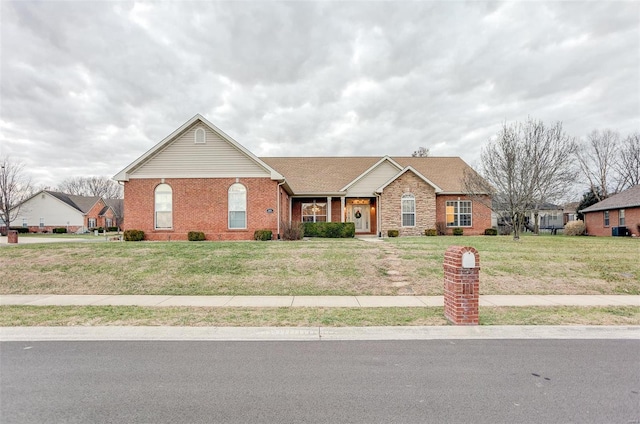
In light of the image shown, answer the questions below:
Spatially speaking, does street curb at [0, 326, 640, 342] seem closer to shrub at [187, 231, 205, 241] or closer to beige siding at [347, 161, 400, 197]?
shrub at [187, 231, 205, 241]

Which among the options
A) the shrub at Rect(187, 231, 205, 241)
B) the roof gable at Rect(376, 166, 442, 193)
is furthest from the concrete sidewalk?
the roof gable at Rect(376, 166, 442, 193)

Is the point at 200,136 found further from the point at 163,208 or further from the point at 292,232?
the point at 292,232

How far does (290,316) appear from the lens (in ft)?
24.7

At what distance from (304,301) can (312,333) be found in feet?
8.40

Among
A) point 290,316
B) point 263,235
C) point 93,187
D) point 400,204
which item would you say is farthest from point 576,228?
point 93,187

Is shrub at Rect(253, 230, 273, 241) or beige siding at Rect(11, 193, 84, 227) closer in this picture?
shrub at Rect(253, 230, 273, 241)

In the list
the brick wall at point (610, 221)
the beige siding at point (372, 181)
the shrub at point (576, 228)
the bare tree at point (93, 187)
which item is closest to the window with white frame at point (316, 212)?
the beige siding at point (372, 181)

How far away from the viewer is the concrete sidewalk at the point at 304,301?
28.6 feet

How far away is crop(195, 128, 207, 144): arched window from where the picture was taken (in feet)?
66.8

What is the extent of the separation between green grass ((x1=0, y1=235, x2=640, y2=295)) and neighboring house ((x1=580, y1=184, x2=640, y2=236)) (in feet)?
61.5

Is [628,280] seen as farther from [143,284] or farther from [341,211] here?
[341,211]

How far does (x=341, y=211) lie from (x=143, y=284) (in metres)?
17.1

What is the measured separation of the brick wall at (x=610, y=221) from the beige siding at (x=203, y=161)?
97.8ft

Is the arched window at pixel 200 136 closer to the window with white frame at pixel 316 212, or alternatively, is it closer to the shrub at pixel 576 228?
the window with white frame at pixel 316 212
